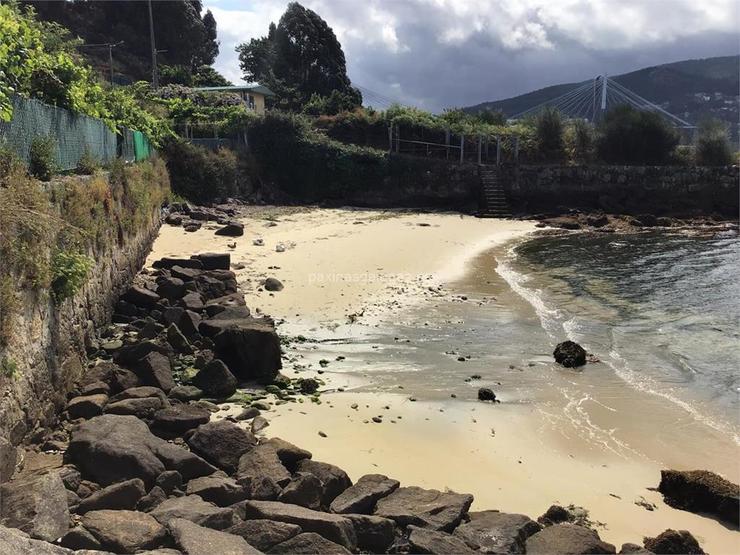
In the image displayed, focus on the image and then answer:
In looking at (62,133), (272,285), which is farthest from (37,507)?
(272,285)

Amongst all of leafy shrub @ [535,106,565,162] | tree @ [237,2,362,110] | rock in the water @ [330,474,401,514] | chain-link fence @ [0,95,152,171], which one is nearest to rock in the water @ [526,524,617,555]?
rock in the water @ [330,474,401,514]

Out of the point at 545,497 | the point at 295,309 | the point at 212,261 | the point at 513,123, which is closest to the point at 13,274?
the point at 545,497

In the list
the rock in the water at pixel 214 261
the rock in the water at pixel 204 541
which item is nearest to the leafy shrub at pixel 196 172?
the rock in the water at pixel 214 261

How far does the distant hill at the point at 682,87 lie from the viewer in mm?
111000

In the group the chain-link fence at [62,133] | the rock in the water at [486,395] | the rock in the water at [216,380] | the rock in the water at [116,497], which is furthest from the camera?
the rock in the water at [486,395]

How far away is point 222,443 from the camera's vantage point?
6.35 meters

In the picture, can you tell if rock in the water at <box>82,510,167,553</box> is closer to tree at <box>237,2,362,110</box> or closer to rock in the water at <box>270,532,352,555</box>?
rock in the water at <box>270,532,352,555</box>

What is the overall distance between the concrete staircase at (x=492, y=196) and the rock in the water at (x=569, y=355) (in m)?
25.3

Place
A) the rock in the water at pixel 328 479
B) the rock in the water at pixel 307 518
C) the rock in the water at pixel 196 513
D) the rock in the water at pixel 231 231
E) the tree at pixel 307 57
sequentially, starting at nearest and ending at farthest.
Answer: the rock in the water at pixel 196 513 < the rock in the water at pixel 307 518 < the rock in the water at pixel 328 479 < the rock in the water at pixel 231 231 < the tree at pixel 307 57

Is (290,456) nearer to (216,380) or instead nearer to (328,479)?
(328,479)

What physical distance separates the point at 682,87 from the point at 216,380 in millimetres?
141556

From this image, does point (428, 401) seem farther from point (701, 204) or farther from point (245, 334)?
point (701, 204)

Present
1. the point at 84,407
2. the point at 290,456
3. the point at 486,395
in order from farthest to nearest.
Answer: the point at 486,395
the point at 84,407
the point at 290,456

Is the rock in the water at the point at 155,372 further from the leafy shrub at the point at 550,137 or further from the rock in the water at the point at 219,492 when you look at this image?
the leafy shrub at the point at 550,137
